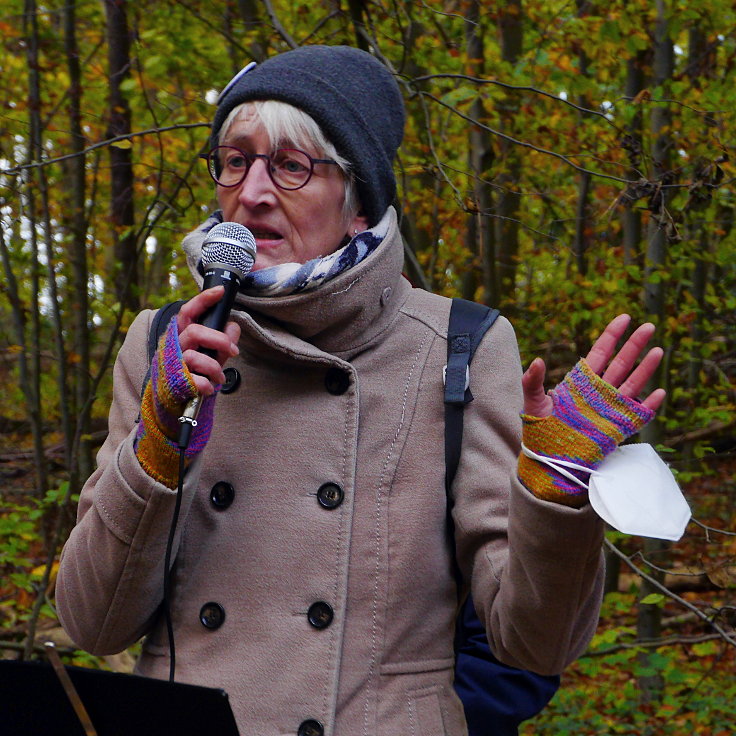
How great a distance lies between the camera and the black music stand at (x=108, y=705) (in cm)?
162

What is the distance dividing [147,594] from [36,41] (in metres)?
4.50

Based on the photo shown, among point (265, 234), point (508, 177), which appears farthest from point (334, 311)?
point (508, 177)

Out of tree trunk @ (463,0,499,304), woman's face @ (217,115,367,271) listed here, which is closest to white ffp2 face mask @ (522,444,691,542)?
woman's face @ (217,115,367,271)

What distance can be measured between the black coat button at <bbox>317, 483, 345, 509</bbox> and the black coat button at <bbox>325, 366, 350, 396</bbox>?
8.5 inches

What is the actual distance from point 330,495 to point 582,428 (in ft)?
2.13

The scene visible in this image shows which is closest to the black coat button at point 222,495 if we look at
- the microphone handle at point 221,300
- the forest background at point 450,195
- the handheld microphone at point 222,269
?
the handheld microphone at point 222,269

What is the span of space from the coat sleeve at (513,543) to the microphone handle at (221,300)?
0.57 meters

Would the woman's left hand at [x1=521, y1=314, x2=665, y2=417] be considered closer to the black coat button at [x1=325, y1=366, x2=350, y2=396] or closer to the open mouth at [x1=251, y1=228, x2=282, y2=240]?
the black coat button at [x1=325, y1=366, x2=350, y2=396]

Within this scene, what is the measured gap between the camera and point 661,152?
560 centimetres

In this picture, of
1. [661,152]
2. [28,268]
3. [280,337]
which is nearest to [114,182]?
[28,268]

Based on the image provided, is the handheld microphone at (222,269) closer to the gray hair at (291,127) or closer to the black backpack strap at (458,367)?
the gray hair at (291,127)

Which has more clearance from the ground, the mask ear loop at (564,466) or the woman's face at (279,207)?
the woman's face at (279,207)

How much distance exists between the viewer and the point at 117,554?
202 cm

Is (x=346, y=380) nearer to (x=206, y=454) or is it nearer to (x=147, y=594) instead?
(x=206, y=454)
